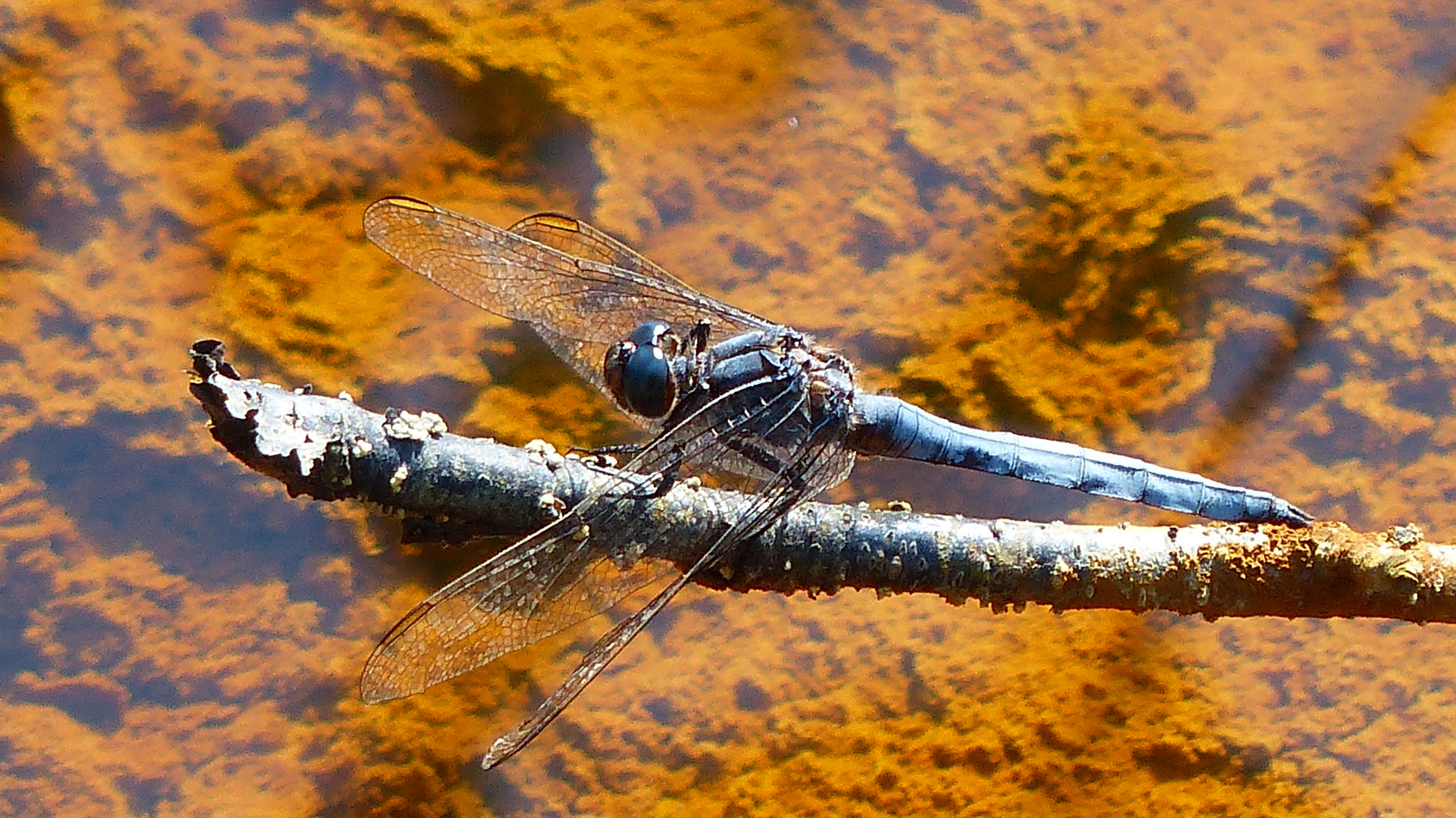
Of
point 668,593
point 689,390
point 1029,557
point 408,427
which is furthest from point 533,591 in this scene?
point 1029,557

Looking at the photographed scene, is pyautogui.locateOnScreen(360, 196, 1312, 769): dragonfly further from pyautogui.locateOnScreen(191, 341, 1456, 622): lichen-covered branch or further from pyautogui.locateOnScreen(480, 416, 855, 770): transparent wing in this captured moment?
pyautogui.locateOnScreen(191, 341, 1456, 622): lichen-covered branch

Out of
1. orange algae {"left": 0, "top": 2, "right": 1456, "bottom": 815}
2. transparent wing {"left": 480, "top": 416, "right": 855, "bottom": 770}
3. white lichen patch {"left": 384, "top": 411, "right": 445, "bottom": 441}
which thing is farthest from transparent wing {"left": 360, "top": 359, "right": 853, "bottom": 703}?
orange algae {"left": 0, "top": 2, "right": 1456, "bottom": 815}

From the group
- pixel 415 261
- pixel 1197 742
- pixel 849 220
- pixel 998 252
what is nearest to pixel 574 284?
pixel 415 261

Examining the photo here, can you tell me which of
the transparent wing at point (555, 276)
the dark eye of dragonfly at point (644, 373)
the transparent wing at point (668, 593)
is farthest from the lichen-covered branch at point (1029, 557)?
the transparent wing at point (555, 276)

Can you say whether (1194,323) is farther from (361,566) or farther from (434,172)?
(361,566)

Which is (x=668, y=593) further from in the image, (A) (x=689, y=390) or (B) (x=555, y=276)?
(B) (x=555, y=276)

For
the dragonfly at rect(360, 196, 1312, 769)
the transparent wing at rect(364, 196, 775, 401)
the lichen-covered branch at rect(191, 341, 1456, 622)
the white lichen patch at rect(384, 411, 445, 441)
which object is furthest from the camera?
the transparent wing at rect(364, 196, 775, 401)

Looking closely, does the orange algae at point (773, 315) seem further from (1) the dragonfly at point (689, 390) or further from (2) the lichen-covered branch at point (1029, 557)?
(2) the lichen-covered branch at point (1029, 557)
